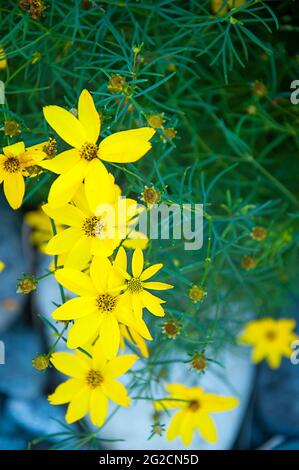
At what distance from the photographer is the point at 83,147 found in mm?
626

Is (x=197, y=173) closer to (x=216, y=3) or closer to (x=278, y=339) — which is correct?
(x=216, y=3)

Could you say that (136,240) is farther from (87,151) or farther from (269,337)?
(269,337)

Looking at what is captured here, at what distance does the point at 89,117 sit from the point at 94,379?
36 cm

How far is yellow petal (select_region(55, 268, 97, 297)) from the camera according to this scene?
0.62 meters

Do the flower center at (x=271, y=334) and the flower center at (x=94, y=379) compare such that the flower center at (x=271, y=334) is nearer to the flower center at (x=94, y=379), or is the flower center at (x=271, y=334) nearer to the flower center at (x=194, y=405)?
the flower center at (x=194, y=405)

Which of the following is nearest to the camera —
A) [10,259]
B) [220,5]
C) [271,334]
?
[220,5]

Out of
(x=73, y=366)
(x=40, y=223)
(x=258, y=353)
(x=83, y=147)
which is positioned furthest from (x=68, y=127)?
(x=258, y=353)

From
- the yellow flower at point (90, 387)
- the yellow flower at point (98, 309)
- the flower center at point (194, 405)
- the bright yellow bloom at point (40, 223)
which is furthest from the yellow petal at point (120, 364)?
the bright yellow bloom at point (40, 223)

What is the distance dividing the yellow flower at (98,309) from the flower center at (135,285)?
0.02 meters

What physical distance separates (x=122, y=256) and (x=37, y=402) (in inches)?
42.0

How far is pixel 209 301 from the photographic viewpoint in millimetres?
1173

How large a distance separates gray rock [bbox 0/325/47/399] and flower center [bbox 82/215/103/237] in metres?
0.94

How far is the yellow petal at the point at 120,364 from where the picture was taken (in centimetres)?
76
